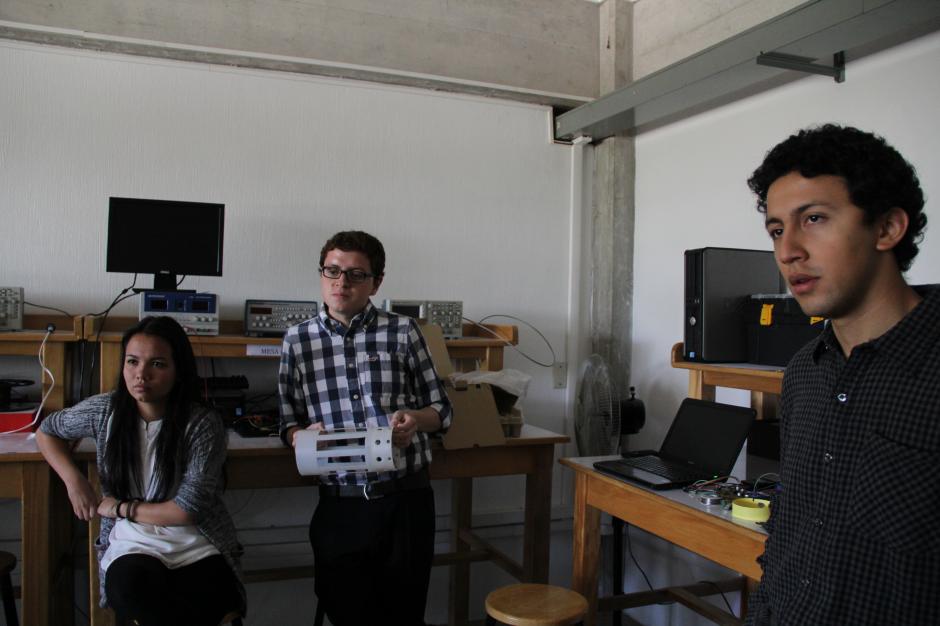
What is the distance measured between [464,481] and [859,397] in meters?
2.47

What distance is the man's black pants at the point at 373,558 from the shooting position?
218 centimetres

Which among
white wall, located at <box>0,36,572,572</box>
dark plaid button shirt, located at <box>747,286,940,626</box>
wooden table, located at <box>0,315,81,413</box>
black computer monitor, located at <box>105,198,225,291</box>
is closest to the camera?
dark plaid button shirt, located at <box>747,286,940,626</box>

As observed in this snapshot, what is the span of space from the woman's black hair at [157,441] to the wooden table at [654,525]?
119 centimetres

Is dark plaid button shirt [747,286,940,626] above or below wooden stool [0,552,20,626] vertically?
above

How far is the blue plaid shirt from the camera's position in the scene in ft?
7.40

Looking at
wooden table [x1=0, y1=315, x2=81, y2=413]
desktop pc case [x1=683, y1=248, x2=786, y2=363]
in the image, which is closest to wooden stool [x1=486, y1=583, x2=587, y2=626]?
desktop pc case [x1=683, y1=248, x2=786, y2=363]

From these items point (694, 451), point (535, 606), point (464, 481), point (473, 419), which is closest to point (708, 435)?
point (694, 451)

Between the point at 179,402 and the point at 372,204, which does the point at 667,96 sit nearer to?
the point at 372,204

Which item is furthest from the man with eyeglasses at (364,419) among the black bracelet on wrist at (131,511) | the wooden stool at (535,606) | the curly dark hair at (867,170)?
the curly dark hair at (867,170)

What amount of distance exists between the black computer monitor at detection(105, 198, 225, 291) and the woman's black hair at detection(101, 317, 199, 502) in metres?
0.71

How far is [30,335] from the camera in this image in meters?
2.62

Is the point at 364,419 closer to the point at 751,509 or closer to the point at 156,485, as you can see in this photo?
the point at 156,485

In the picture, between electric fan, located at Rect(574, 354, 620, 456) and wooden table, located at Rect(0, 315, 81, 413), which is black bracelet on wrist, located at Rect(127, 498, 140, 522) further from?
electric fan, located at Rect(574, 354, 620, 456)

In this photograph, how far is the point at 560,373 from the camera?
3736 mm
